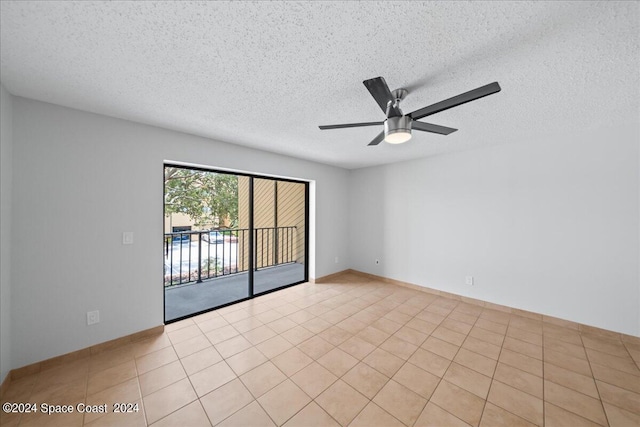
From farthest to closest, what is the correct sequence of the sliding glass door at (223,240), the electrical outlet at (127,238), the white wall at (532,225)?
the sliding glass door at (223,240), the white wall at (532,225), the electrical outlet at (127,238)

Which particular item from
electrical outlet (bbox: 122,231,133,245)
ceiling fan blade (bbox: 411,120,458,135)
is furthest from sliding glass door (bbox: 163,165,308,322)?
ceiling fan blade (bbox: 411,120,458,135)

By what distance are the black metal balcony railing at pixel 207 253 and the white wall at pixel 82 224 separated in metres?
1.21

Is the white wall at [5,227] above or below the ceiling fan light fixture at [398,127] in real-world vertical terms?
below

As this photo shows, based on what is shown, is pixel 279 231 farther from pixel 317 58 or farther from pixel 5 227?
pixel 317 58

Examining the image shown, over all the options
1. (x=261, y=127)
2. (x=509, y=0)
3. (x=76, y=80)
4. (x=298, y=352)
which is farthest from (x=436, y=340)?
(x=76, y=80)

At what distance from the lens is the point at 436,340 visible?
2.50m

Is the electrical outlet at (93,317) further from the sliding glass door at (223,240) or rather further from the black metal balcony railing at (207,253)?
the black metal balcony railing at (207,253)

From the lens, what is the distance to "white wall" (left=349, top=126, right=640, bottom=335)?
2535mm

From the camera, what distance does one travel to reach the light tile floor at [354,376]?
1574 mm

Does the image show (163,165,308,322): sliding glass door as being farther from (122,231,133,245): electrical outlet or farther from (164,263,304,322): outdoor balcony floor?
(122,231,133,245): electrical outlet

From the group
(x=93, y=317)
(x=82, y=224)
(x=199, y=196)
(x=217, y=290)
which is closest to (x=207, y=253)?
(x=217, y=290)

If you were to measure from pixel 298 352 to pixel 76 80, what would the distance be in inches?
115

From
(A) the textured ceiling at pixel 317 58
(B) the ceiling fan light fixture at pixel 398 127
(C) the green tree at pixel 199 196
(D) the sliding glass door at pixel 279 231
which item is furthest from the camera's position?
(D) the sliding glass door at pixel 279 231

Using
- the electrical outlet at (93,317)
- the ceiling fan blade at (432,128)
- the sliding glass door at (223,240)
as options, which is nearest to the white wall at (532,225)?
the ceiling fan blade at (432,128)
